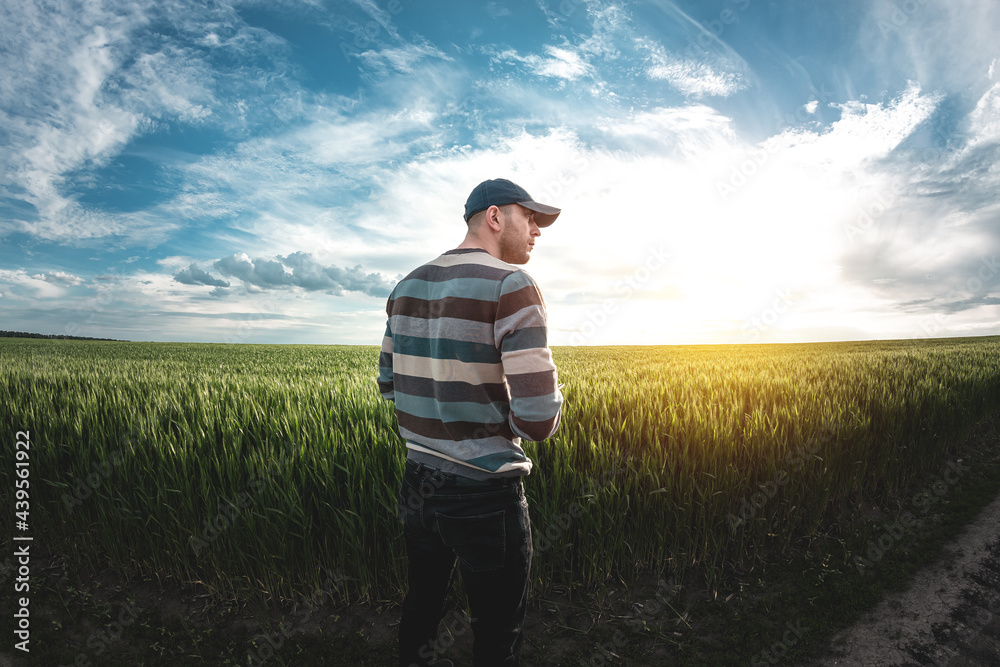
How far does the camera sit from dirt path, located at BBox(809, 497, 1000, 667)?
2961 mm

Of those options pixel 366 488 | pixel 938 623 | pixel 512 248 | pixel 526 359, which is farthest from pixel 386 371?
pixel 938 623

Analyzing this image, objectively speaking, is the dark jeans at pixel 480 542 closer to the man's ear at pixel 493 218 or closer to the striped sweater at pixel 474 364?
the striped sweater at pixel 474 364

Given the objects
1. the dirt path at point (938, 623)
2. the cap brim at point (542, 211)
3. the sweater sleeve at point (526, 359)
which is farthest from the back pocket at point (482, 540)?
the dirt path at point (938, 623)

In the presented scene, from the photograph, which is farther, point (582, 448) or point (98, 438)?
point (98, 438)

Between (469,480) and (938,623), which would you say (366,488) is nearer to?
(469,480)

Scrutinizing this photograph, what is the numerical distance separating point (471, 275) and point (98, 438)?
4.62 meters

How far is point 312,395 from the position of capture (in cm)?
566

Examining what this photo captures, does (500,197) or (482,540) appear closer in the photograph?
(482,540)

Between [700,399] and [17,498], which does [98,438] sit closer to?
[17,498]

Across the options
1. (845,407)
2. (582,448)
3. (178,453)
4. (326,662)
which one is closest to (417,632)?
(326,662)

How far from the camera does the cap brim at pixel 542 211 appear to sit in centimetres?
194

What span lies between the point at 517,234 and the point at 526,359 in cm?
62

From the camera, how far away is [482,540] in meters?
1.73

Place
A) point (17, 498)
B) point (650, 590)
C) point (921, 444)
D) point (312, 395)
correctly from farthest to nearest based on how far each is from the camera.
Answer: point (921, 444) → point (312, 395) → point (17, 498) → point (650, 590)
